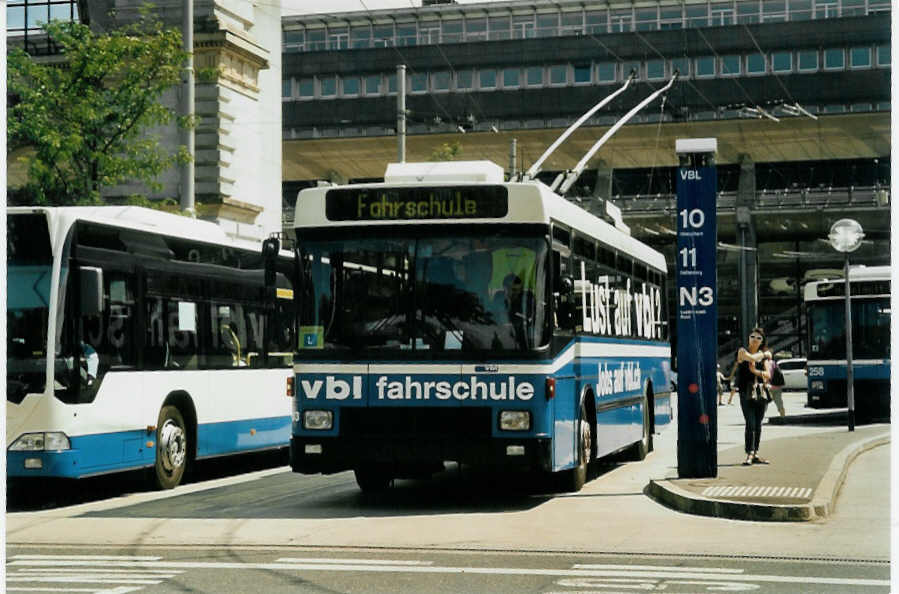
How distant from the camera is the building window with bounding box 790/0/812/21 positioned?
2795 inches

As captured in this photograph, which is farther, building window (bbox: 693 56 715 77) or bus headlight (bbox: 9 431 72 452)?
building window (bbox: 693 56 715 77)

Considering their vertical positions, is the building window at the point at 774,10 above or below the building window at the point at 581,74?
above

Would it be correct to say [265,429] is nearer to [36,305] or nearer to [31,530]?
[36,305]

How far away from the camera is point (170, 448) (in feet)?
54.0

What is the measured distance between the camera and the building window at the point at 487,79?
7469cm

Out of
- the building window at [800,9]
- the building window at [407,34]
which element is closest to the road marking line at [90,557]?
the building window at [800,9]

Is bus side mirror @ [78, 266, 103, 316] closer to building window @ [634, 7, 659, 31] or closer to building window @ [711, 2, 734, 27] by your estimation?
building window @ [711, 2, 734, 27]

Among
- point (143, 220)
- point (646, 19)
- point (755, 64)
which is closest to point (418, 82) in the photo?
point (646, 19)

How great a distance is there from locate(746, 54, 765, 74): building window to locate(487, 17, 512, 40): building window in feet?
39.2

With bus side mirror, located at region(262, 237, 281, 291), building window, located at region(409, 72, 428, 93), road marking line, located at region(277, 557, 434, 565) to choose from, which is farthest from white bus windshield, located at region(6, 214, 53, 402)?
building window, located at region(409, 72, 428, 93)

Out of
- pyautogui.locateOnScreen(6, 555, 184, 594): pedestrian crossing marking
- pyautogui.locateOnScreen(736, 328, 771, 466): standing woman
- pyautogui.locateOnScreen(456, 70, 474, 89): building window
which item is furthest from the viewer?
pyautogui.locateOnScreen(456, 70, 474, 89): building window

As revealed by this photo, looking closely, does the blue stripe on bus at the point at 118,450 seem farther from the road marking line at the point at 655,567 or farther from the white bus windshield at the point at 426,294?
the road marking line at the point at 655,567

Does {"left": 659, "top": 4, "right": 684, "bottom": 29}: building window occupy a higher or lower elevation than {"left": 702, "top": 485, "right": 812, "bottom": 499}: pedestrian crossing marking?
higher

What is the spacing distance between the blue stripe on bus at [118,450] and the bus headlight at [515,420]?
3.90 metres
